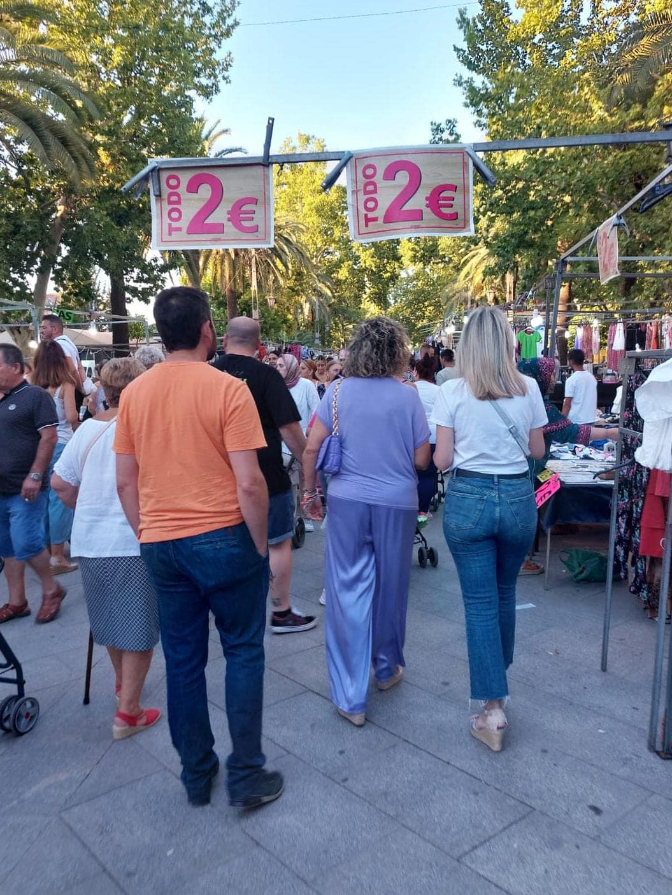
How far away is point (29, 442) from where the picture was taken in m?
4.64

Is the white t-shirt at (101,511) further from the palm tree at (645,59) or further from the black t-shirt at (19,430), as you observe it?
the palm tree at (645,59)

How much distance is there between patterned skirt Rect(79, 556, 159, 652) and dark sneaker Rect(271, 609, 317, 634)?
1.43 metres

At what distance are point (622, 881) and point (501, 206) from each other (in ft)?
45.5

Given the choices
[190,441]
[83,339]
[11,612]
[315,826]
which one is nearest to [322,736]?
[315,826]

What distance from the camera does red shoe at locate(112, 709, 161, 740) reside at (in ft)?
10.6

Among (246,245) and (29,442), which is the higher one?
(246,245)

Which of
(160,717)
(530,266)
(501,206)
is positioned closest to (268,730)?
(160,717)

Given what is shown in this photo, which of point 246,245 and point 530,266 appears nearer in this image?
point 246,245

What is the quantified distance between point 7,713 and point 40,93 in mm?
15289

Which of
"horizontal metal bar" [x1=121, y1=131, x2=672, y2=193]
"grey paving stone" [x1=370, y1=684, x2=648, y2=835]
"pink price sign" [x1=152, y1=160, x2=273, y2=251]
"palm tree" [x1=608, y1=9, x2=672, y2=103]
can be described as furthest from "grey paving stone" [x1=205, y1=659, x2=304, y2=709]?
"palm tree" [x1=608, y1=9, x2=672, y2=103]

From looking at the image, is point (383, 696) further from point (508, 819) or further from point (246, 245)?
point (246, 245)

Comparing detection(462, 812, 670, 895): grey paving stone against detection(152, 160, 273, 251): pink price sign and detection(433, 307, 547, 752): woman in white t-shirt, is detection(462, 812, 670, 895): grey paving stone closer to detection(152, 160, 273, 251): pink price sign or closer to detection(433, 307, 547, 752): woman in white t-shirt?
detection(433, 307, 547, 752): woman in white t-shirt

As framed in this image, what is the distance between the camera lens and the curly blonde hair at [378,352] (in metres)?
3.29

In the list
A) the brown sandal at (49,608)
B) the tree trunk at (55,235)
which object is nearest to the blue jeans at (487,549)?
the brown sandal at (49,608)
